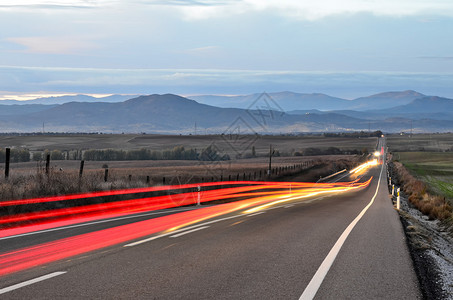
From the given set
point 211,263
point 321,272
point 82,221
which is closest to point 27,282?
point 211,263

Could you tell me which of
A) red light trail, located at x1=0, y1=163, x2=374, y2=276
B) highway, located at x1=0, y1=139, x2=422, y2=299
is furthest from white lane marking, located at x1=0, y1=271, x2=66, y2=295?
red light trail, located at x1=0, y1=163, x2=374, y2=276

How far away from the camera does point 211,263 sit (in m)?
8.55

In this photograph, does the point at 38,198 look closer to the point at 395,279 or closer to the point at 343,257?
the point at 343,257

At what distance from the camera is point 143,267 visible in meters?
8.15

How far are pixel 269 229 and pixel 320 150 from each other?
146386 millimetres

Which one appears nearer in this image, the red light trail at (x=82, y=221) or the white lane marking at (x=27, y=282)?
the white lane marking at (x=27, y=282)

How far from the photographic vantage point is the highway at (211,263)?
6809 mm

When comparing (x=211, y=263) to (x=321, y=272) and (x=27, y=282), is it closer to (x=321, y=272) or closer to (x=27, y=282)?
(x=321, y=272)

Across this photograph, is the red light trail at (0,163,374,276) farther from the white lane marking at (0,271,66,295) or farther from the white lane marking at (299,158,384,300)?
the white lane marking at (299,158,384,300)

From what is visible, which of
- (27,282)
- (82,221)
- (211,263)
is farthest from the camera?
(82,221)

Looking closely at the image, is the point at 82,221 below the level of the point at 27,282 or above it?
below

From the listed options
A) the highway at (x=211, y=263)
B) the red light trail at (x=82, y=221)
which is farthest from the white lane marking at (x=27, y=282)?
the red light trail at (x=82, y=221)

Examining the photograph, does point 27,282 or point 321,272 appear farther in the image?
point 321,272

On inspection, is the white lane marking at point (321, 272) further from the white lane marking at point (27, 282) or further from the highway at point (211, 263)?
the white lane marking at point (27, 282)
